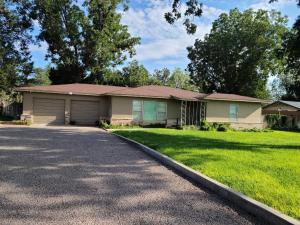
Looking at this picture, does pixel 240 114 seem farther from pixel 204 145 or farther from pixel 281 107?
pixel 204 145

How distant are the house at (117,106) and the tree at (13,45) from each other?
947cm

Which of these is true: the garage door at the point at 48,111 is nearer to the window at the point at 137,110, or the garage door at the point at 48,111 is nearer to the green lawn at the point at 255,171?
the window at the point at 137,110

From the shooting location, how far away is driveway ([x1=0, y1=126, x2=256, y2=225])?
4.46 m

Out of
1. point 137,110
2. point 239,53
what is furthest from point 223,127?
point 239,53

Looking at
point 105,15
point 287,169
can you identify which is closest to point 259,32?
point 105,15

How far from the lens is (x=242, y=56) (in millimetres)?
47188

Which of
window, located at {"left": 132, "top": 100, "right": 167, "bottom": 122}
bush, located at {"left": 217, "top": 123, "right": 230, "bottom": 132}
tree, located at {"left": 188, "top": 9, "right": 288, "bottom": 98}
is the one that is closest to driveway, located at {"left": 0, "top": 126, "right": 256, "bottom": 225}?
window, located at {"left": 132, "top": 100, "right": 167, "bottom": 122}

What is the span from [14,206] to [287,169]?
5.90m

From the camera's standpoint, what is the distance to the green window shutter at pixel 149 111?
79.7 feet

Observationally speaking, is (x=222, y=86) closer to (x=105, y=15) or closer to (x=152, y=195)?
(x=105, y=15)

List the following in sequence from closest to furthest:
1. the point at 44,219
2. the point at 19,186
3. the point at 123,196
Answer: the point at 44,219 < the point at 123,196 < the point at 19,186

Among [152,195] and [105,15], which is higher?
[105,15]

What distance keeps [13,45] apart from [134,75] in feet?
52.3

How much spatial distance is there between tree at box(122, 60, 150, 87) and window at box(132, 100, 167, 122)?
17.9 meters
